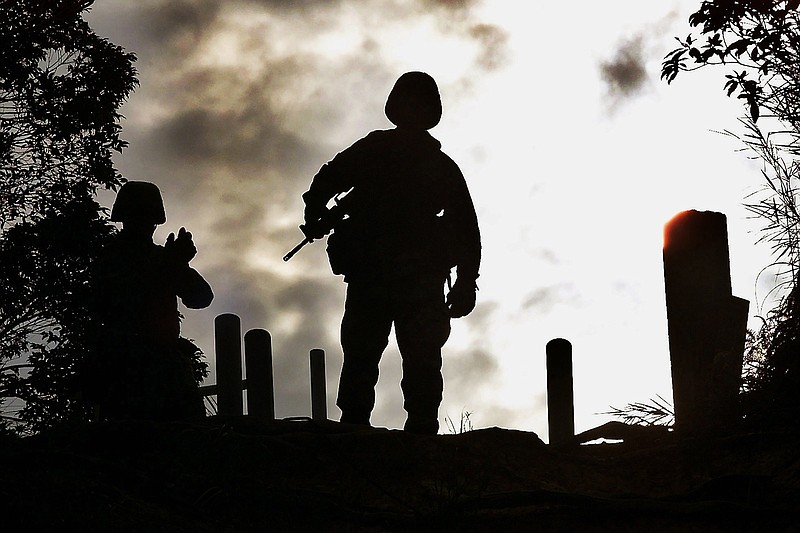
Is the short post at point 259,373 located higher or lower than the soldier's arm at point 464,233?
lower

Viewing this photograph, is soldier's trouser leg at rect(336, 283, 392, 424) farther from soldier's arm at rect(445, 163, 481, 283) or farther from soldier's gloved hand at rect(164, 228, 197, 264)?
soldier's gloved hand at rect(164, 228, 197, 264)

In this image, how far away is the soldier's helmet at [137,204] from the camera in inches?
254

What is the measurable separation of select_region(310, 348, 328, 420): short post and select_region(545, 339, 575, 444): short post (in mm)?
7185

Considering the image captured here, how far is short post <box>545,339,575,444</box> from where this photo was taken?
829 cm

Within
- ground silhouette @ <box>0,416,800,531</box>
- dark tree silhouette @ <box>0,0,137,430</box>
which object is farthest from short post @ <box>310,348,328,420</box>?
ground silhouette @ <box>0,416,800,531</box>

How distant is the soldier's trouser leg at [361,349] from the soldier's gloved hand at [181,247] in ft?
3.94

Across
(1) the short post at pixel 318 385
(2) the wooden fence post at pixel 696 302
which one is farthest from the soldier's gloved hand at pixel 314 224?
(1) the short post at pixel 318 385

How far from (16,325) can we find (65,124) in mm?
3110

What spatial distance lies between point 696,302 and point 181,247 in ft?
11.6

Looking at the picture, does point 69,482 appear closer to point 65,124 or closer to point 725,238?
point 725,238

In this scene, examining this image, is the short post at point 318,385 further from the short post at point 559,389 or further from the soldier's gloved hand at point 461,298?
the soldier's gloved hand at point 461,298

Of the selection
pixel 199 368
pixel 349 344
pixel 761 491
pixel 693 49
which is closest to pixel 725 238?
pixel 693 49

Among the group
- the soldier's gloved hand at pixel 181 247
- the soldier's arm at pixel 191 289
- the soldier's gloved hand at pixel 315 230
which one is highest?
the soldier's gloved hand at pixel 315 230

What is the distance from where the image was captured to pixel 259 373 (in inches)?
373
